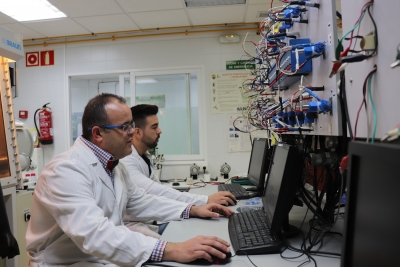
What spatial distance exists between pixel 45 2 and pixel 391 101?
3.32 metres

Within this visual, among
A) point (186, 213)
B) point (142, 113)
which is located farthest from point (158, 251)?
point (142, 113)

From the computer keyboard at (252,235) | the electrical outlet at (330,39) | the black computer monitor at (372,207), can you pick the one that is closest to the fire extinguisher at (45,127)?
the computer keyboard at (252,235)

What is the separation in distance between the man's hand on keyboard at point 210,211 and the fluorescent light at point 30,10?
2743 millimetres

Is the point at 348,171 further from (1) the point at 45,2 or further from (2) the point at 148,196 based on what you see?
(1) the point at 45,2

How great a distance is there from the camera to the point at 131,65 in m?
3.79

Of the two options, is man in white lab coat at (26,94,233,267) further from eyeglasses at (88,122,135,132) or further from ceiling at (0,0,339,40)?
ceiling at (0,0,339,40)

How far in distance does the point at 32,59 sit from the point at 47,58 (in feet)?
Result: 0.74

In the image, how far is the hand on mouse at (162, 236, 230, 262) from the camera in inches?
36.3

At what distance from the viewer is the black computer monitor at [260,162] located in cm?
195

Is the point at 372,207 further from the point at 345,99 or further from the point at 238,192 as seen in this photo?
the point at 238,192

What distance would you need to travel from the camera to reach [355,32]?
749mm

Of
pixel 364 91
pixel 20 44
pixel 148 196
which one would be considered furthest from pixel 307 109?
pixel 20 44

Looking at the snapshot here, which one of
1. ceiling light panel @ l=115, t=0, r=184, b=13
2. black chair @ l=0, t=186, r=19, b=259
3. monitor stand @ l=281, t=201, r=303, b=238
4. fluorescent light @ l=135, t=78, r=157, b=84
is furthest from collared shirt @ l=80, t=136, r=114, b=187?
fluorescent light @ l=135, t=78, r=157, b=84

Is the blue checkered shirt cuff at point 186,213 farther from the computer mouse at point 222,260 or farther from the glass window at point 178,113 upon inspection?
the glass window at point 178,113
